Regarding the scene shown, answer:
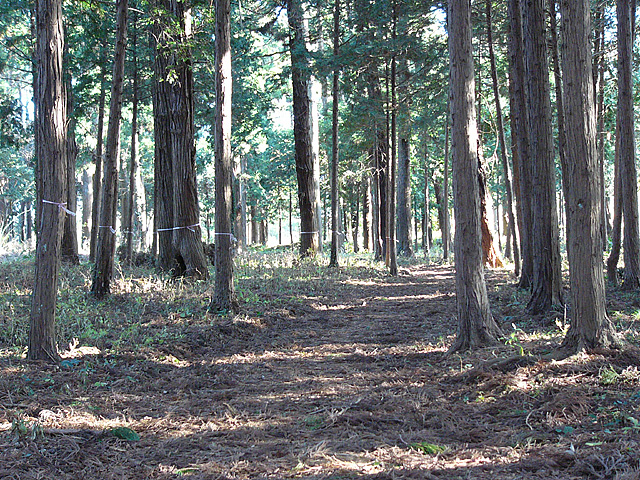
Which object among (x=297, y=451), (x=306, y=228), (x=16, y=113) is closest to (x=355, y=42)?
(x=306, y=228)

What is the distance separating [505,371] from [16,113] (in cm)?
1595

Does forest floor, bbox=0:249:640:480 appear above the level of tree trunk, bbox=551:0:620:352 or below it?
below

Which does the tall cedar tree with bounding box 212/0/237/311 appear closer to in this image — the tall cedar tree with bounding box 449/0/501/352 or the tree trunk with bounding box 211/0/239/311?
the tree trunk with bounding box 211/0/239/311

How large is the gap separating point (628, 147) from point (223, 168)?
25.9 ft

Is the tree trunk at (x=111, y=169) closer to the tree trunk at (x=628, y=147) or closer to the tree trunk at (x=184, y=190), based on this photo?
the tree trunk at (x=184, y=190)

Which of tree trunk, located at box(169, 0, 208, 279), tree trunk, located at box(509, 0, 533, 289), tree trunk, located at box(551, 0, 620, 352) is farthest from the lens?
tree trunk, located at box(169, 0, 208, 279)

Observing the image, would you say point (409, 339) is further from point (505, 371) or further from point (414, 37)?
point (414, 37)

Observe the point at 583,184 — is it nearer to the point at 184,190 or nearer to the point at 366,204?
the point at 184,190

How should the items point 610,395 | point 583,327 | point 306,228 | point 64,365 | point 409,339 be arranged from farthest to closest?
point 306,228 → point 409,339 → point 64,365 → point 583,327 → point 610,395

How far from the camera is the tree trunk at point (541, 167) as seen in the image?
28.0 feet

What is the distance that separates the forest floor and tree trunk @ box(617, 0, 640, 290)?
133 centimetres

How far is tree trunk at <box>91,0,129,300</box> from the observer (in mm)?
8914

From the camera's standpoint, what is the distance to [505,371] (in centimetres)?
537

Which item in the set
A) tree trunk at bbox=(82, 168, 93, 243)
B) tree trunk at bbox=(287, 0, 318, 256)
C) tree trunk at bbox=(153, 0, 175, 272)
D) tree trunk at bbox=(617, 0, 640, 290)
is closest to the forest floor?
tree trunk at bbox=(617, 0, 640, 290)
